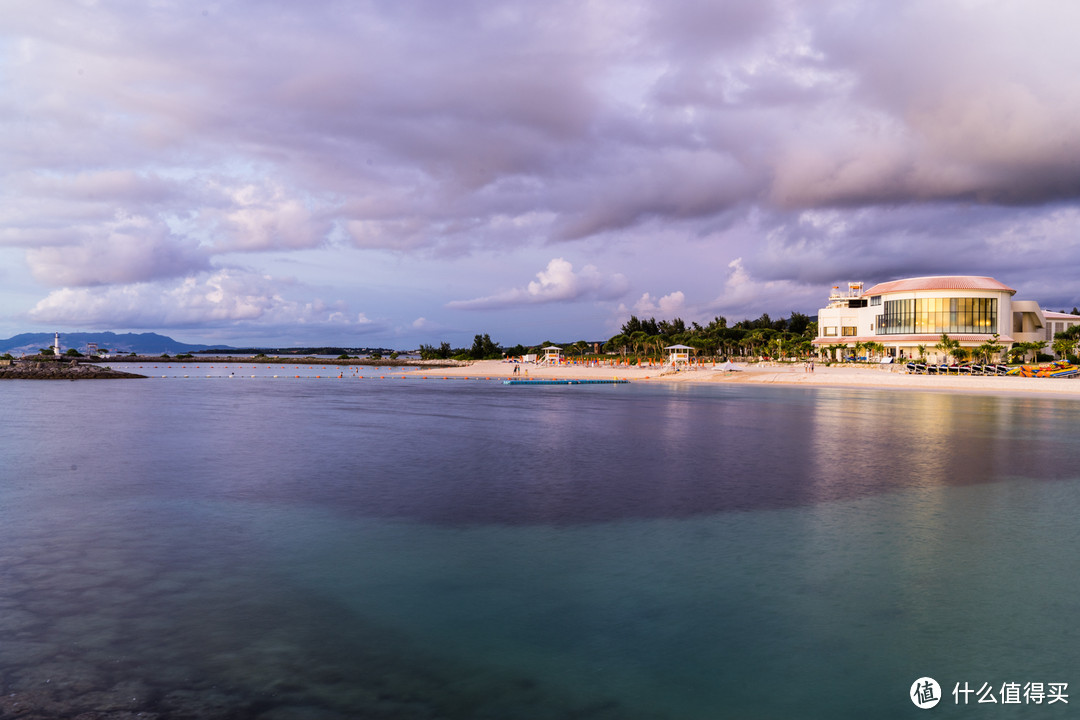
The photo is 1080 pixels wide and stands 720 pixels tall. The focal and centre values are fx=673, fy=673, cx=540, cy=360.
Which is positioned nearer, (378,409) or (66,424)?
(66,424)

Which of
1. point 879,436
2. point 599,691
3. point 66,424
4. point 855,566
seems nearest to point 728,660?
point 599,691

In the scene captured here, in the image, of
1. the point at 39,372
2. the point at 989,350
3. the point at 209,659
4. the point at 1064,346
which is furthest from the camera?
the point at 39,372

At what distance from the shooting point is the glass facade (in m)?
78.9

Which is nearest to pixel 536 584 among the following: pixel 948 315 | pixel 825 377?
pixel 825 377

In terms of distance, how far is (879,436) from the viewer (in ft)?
88.6

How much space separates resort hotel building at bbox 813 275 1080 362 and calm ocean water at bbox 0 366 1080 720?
65598 millimetres

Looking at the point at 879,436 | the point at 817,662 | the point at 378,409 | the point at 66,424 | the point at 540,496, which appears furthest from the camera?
the point at 378,409

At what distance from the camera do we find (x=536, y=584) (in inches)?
384

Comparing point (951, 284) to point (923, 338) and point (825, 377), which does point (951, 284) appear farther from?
point (825, 377)

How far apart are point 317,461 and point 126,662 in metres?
14.3

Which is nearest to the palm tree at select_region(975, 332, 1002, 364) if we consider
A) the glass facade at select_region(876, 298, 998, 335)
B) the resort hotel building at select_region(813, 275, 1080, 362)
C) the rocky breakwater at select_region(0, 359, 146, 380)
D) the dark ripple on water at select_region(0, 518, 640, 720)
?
the resort hotel building at select_region(813, 275, 1080, 362)

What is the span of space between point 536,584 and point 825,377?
66.7 metres

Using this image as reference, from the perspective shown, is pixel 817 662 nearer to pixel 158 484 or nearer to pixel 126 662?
pixel 126 662

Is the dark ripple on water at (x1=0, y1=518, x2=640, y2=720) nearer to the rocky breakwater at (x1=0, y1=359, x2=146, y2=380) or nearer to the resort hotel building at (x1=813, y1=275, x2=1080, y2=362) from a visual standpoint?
the resort hotel building at (x1=813, y1=275, x2=1080, y2=362)
